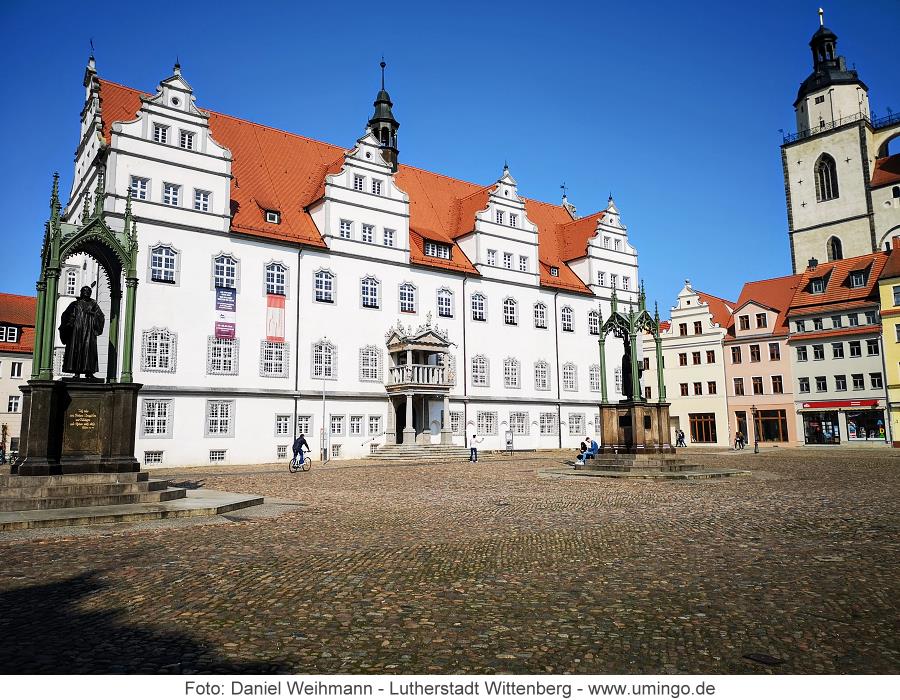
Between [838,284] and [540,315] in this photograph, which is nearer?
[540,315]

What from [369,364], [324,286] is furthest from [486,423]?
[324,286]

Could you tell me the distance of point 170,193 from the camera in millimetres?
32594

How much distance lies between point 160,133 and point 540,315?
87.5 ft

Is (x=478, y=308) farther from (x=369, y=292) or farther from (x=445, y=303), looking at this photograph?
(x=369, y=292)

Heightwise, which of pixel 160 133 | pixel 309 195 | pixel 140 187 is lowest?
pixel 140 187

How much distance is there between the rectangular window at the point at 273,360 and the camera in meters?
34.5

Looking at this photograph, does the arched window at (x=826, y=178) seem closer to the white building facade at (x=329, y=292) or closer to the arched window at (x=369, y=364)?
the white building facade at (x=329, y=292)

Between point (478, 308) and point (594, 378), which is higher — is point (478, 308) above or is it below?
above

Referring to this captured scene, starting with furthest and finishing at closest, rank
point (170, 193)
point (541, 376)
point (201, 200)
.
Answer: point (541, 376), point (201, 200), point (170, 193)

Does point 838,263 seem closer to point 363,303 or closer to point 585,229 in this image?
point 585,229

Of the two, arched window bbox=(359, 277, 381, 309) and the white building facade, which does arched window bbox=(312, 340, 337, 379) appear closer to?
the white building facade

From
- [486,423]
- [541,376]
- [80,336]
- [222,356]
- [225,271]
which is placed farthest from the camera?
[541,376]

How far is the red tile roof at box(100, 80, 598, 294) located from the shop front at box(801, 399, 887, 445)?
19677 mm

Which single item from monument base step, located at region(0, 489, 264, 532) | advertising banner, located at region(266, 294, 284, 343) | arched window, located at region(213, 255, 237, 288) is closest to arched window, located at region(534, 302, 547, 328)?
advertising banner, located at region(266, 294, 284, 343)
